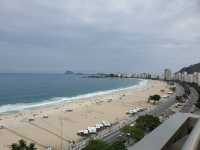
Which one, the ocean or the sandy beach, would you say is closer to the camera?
the sandy beach

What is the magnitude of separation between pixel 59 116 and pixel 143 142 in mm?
37753

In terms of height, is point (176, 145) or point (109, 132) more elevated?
point (176, 145)

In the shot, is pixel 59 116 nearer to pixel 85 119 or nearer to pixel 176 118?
pixel 85 119

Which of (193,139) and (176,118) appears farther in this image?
(176,118)

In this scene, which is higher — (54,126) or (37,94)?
(37,94)

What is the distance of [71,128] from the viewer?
36.6 m

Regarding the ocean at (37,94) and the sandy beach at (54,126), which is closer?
the sandy beach at (54,126)

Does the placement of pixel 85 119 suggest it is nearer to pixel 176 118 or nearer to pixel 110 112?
pixel 110 112

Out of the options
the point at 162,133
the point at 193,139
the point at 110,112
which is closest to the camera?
the point at 193,139

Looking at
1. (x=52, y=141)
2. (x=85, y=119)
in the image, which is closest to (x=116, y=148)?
(x=52, y=141)

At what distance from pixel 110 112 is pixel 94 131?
1802cm

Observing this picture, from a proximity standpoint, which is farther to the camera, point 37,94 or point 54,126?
point 37,94

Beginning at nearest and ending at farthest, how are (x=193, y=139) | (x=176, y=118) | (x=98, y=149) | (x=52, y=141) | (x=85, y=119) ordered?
(x=193, y=139), (x=176, y=118), (x=98, y=149), (x=52, y=141), (x=85, y=119)

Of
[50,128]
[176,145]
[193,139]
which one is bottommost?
[50,128]
